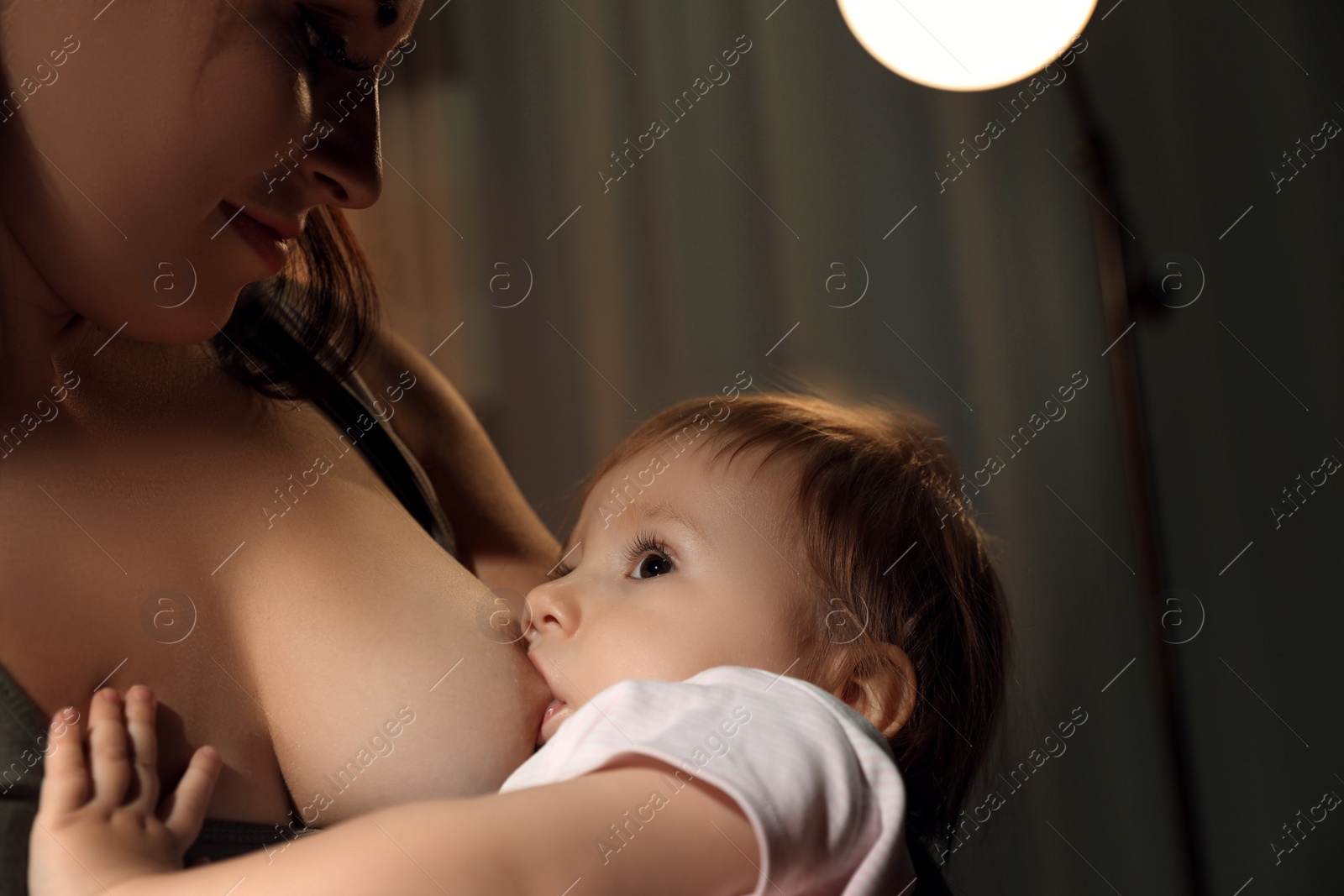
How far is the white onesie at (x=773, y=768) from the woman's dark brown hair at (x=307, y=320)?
42 cm

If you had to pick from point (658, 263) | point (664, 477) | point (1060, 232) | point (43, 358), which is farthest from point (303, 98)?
point (1060, 232)

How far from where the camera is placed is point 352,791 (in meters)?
0.62

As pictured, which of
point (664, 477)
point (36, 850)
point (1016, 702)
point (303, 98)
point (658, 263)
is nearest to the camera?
point (36, 850)

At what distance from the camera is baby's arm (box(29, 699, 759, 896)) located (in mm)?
470

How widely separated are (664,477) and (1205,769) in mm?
1087

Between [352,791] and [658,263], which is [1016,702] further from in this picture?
[352,791]

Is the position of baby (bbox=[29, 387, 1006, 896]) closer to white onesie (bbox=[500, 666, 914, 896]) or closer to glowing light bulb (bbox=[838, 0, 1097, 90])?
white onesie (bbox=[500, 666, 914, 896])

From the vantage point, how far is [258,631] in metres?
0.66

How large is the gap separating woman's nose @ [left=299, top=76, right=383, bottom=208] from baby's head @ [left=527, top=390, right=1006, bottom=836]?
0.32 metres

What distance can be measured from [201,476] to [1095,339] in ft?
4.03

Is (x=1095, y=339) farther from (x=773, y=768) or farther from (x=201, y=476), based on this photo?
(x=201, y=476)

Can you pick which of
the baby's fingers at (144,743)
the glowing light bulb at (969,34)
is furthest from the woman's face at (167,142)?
the glowing light bulb at (969,34)

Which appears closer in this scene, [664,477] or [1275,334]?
[664,477]

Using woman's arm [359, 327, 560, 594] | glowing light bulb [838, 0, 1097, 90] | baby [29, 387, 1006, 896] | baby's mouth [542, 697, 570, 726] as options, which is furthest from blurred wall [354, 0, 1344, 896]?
baby's mouth [542, 697, 570, 726]
